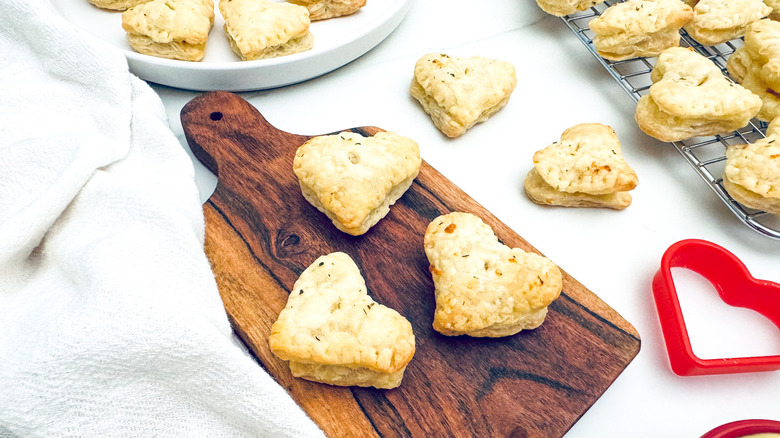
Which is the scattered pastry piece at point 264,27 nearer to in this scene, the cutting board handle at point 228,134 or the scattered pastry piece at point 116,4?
the cutting board handle at point 228,134

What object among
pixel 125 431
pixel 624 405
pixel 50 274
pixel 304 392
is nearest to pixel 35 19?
pixel 50 274

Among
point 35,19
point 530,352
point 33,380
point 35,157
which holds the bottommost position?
point 530,352

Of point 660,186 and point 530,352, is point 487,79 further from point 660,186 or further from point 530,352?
point 530,352

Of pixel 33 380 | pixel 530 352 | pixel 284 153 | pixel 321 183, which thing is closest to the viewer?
pixel 33 380

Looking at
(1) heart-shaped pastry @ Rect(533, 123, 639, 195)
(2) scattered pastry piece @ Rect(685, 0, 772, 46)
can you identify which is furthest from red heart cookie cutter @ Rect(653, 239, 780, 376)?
(2) scattered pastry piece @ Rect(685, 0, 772, 46)

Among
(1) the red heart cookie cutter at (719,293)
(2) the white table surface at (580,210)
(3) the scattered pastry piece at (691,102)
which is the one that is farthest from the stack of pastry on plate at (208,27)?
(1) the red heart cookie cutter at (719,293)

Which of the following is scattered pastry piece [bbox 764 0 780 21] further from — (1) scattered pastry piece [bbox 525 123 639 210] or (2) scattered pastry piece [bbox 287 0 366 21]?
(2) scattered pastry piece [bbox 287 0 366 21]

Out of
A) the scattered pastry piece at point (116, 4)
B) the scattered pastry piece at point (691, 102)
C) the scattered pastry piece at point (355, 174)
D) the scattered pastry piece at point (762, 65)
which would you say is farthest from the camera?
the scattered pastry piece at point (116, 4)

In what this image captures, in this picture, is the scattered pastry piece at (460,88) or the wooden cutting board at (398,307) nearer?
the wooden cutting board at (398,307)
